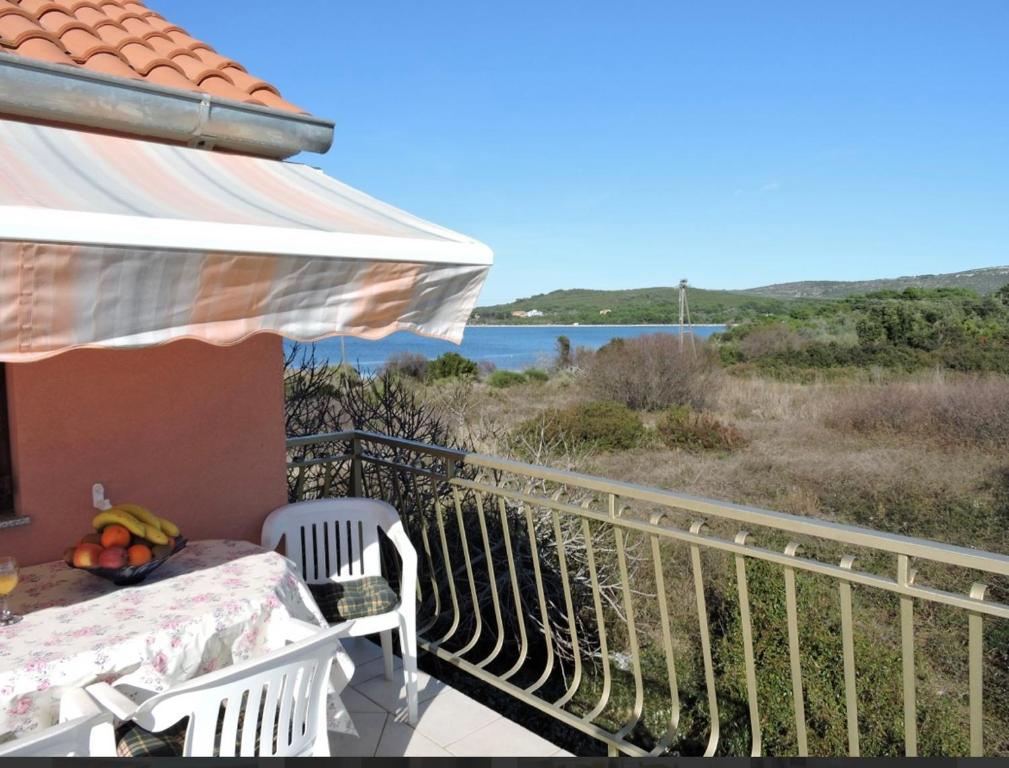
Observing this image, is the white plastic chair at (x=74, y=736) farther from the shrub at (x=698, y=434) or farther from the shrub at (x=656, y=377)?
the shrub at (x=656, y=377)

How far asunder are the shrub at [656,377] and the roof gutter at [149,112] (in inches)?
836

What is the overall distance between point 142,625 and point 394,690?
1732mm

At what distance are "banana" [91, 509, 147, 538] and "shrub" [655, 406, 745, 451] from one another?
16.1 meters

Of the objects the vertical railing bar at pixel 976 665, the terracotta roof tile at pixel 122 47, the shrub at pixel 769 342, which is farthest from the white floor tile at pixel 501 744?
the shrub at pixel 769 342

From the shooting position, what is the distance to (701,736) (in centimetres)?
661

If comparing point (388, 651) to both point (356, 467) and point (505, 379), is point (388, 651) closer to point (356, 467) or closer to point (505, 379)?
point (356, 467)

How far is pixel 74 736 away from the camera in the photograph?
1.94 meters

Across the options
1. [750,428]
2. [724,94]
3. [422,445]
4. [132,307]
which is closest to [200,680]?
[132,307]

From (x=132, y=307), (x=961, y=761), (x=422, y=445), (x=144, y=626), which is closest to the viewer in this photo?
(x=961, y=761)

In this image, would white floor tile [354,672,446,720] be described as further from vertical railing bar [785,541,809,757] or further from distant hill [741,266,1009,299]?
distant hill [741,266,1009,299]

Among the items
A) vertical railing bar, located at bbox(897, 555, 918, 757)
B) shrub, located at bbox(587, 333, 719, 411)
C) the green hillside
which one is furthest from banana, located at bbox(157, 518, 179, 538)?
the green hillside

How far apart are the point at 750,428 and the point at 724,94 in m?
9.16

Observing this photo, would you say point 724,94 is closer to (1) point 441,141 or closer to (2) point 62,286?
(1) point 441,141

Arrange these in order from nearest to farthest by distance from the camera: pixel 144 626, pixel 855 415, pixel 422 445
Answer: pixel 144 626, pixel 422 445, pixel 855 415
